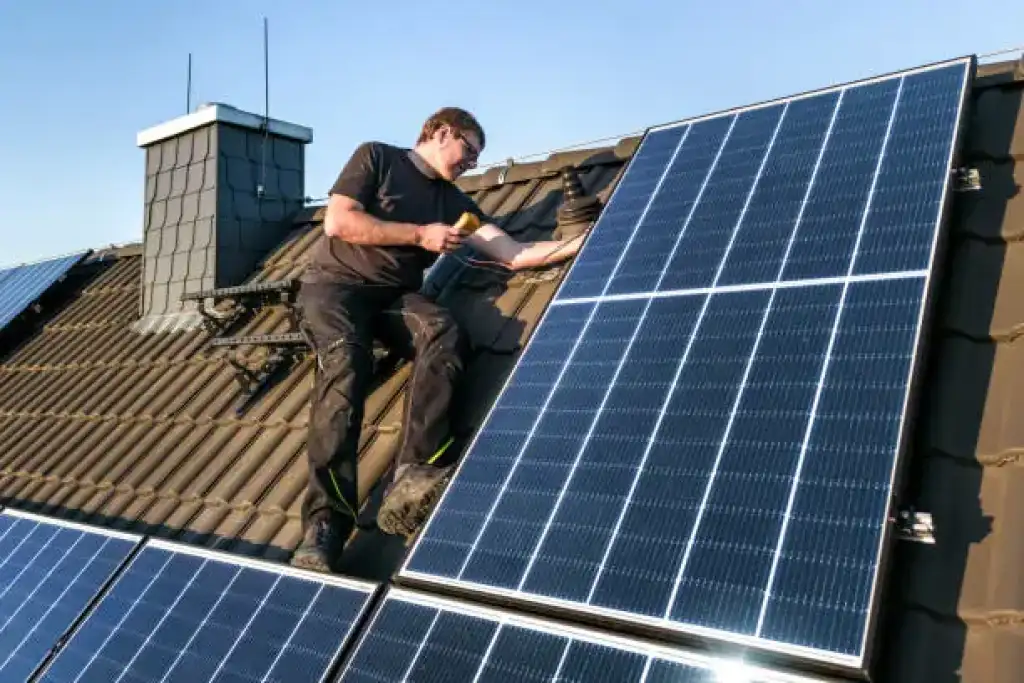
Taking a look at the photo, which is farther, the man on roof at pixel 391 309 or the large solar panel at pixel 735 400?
the man on roof at pixel 391 309

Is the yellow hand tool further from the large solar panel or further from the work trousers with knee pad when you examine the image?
the large solar panel

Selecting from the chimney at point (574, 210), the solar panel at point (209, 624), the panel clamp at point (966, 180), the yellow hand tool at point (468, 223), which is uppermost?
the panel clamp at point (966, 180)

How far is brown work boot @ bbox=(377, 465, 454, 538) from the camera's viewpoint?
4.65m

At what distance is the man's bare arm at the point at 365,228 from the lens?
5824mm

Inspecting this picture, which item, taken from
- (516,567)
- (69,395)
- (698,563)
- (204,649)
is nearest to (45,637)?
(204,649)

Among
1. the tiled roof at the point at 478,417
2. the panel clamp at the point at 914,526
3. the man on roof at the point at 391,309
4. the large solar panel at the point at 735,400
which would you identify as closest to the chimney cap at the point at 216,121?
the tiled roof at the point at 478,417

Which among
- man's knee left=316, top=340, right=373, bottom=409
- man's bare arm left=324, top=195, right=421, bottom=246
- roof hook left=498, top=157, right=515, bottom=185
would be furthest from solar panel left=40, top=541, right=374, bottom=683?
roof hook left=498, top=157, right=515, bottom=185

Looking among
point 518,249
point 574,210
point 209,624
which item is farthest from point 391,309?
point 209,624

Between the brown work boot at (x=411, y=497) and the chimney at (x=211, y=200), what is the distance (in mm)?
5619

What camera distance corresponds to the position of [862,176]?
15.0 feet

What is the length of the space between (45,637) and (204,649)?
4.63 feet

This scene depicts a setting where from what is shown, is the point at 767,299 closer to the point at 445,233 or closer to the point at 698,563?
the point at 698,563

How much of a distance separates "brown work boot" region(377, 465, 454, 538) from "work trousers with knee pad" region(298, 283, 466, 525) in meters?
0.23

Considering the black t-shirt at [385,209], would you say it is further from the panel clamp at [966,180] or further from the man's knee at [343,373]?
the panel clamp at [966,180]
